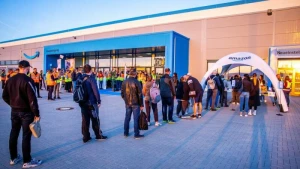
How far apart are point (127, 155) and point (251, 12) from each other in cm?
1880

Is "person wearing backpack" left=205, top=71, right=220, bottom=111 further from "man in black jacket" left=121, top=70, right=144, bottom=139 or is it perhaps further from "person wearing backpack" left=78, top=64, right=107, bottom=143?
"person wearing backpack" left=78, top=64, right=107, bottom=143

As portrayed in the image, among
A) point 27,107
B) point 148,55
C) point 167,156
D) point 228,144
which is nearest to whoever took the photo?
point 27,107

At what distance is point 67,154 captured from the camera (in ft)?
14.3

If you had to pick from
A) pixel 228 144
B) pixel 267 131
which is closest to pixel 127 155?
pixel 228 144

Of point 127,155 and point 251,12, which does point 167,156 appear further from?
point 251,12

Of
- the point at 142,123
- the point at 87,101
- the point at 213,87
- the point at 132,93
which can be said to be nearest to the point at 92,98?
the point at 87,101

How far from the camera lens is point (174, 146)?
16.2 feet

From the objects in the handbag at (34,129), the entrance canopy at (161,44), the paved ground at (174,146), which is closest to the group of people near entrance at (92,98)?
the handbag at (34,129)

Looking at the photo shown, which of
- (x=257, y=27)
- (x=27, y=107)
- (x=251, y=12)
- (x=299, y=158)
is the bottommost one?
(x=299, y=158)

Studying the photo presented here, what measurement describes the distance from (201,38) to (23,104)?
1913 centimetres

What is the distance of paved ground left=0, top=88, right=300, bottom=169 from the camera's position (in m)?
4.03

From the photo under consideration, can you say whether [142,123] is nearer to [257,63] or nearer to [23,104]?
[23,104]

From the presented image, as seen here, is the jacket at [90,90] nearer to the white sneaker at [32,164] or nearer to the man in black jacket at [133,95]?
the man in black jacket at [133,95]

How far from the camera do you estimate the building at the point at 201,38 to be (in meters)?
17.2
